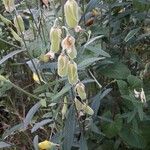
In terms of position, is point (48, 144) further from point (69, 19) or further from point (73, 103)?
point (69, 19)

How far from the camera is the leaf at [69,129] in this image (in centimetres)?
121

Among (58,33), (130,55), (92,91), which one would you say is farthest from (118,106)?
(58,33)

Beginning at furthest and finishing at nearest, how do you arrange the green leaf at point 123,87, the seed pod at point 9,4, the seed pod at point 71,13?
1. the green leaf at point 123,87
2. the seed pod at point 9,4
3. the seed pod at point 71,13

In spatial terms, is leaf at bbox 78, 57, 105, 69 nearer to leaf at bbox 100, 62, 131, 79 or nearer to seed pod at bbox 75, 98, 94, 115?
seed pod at bbox 75, 98, 94, 115

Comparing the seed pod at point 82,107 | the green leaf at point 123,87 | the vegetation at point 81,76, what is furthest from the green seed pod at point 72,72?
the green leaf at point 123,87

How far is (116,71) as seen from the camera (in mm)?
1473

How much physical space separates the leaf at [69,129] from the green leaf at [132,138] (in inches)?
11.3

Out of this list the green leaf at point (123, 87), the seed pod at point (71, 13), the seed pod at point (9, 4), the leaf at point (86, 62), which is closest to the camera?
the seed pod at point (71, 13)

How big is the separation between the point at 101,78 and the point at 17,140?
1.57 ft

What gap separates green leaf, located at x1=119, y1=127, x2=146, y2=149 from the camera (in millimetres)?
1439

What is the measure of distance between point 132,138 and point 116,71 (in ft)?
0.77

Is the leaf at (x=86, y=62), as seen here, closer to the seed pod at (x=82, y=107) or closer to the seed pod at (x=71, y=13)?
the seed pod at (x=82, y=107)

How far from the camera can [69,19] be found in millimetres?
953

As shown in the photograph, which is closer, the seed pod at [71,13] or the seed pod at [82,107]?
the seed pod at [71,13]
